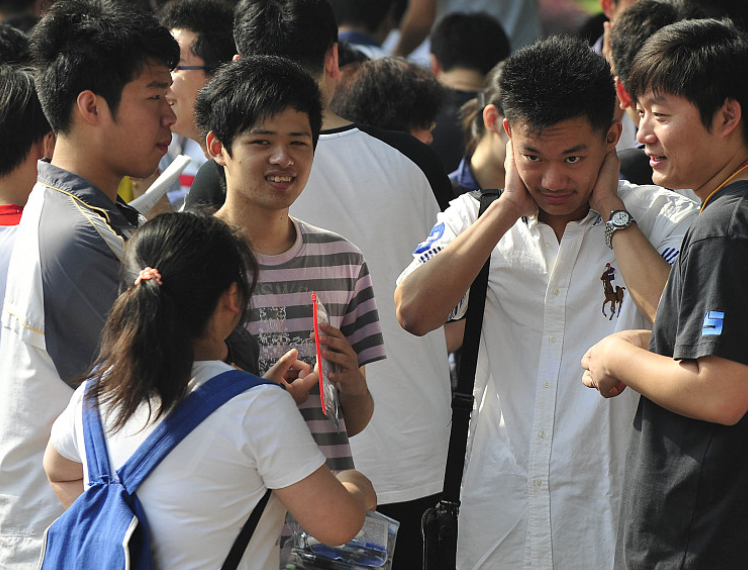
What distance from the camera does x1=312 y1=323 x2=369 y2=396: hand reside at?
2436 mm

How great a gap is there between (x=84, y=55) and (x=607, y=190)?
58.9 inches

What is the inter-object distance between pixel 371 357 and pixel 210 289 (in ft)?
2.60

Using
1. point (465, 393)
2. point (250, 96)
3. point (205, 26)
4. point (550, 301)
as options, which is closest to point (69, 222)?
point (250, 96)

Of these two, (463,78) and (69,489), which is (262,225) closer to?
(69,489)

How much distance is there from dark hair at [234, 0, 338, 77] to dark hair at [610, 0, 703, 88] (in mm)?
1167

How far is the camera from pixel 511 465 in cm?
263

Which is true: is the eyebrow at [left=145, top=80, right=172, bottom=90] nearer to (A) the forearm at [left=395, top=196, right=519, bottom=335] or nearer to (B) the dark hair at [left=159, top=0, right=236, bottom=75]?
(A) the forearm at [left=395, top=196, right=519, bottom=335]

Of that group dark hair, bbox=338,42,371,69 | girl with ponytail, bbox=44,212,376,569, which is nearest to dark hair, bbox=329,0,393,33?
dark hair, bbox=338,42,371,69

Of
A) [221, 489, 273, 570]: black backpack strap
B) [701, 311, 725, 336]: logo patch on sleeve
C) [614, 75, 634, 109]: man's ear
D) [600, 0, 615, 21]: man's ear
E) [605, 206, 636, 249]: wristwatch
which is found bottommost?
[221, 489, 273, 570]: black backpack strap

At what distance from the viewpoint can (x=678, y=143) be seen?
7.82ft

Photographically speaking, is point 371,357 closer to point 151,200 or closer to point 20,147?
point 151,200

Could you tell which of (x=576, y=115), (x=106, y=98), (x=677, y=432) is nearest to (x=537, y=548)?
(x=677, y=432)

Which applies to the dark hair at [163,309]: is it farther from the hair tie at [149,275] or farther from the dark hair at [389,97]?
the dark hair at [389,97]

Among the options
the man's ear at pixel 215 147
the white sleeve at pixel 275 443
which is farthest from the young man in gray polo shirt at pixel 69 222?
the white sleeve at pixel 275 443
